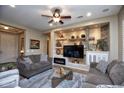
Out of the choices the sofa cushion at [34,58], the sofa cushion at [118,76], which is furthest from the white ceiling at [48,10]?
the sofa cushion at [118,76]

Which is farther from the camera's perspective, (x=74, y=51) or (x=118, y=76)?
(x=74, y=51)

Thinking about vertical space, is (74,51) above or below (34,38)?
below

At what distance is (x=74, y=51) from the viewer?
589 cm

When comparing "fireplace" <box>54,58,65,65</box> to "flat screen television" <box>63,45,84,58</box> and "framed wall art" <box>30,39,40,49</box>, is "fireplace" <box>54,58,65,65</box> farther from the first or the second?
"framed wall art" <box>30,39,40,49</box>

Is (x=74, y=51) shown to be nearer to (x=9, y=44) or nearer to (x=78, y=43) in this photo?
(x=78, y=43)

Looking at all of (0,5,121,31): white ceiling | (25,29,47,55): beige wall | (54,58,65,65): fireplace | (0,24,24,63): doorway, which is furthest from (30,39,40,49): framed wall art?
(0,5,121,31): white ceiling

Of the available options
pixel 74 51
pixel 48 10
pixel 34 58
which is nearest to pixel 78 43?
pixel 74 51

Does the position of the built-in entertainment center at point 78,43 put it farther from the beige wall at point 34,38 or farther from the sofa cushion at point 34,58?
the sofa cushion at point 34,58

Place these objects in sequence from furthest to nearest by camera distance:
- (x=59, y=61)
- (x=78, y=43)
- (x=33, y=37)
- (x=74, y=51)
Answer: (x=33, y=37) < (x=59, y=61) < (x=78, y=43) < (x=74, y=51)

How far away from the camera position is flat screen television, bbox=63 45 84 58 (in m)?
5.57

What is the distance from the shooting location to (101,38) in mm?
5285

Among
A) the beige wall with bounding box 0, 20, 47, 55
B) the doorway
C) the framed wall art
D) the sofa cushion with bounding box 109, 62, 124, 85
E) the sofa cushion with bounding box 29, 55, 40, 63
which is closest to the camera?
the sofa cushion with bounding box 109, 62, 124, 85
